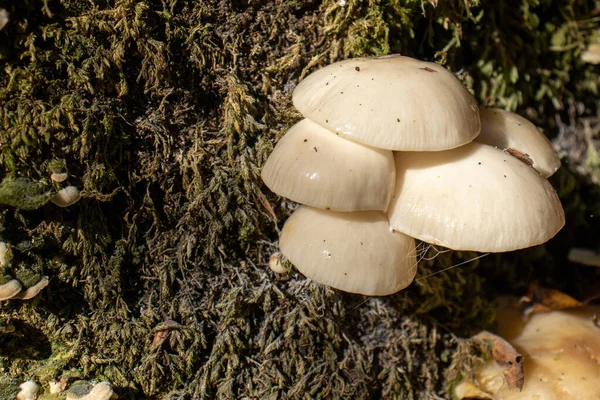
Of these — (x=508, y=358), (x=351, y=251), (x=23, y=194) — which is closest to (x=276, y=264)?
(x=351, y=251)

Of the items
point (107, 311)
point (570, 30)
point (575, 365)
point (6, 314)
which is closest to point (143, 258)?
point (107, 311)

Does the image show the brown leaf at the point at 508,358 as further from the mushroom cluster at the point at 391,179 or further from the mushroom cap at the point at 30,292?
the mushroom cap at the point at 30,292

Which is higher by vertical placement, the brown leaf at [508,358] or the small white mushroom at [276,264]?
the small white mushroom at [276,264]

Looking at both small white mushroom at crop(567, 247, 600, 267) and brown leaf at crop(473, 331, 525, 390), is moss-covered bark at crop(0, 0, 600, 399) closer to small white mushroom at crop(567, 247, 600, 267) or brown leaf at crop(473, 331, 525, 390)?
brown leaf at crop(473, 331, 525, 390)

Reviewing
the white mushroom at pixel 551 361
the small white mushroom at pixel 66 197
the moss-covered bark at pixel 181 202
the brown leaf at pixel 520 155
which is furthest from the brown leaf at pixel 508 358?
the small white mushroom at pixel 66 197

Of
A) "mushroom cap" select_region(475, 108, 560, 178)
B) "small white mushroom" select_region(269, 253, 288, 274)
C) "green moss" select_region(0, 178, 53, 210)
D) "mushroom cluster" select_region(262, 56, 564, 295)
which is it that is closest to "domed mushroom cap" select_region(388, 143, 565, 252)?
"mushroom cluster" select_region(262, 56, 564, 295)
